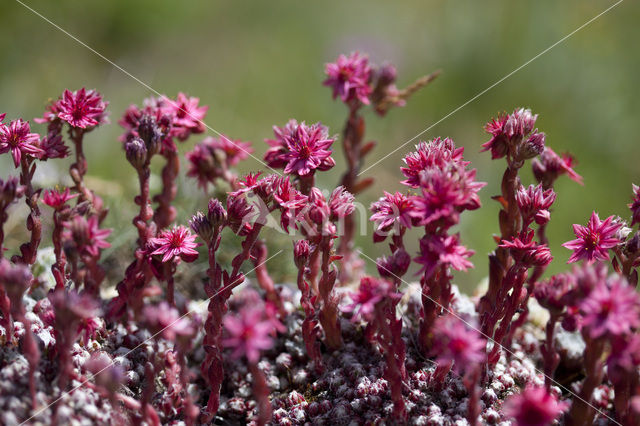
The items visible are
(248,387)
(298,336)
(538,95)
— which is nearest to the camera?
(248,387)

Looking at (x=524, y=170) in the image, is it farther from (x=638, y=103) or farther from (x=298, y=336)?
(x=298, y=336)

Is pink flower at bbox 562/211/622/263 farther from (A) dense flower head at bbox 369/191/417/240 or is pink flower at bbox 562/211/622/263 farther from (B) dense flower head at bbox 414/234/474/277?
(A) dense flower head at bbox 369/191/417/240

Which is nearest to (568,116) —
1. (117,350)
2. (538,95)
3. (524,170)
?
(538,95)

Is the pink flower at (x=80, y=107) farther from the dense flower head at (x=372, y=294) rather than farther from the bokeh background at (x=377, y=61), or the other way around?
the bokeh background at (x=377, y=61)

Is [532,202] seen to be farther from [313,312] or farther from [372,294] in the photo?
[313,312]

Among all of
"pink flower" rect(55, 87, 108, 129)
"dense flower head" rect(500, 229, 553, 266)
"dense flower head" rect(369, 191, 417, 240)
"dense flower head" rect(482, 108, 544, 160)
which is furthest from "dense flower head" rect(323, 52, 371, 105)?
"dense flower head" rect(500, 229, 553, 266)

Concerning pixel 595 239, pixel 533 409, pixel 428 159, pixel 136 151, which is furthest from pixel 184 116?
pixel 533 409
